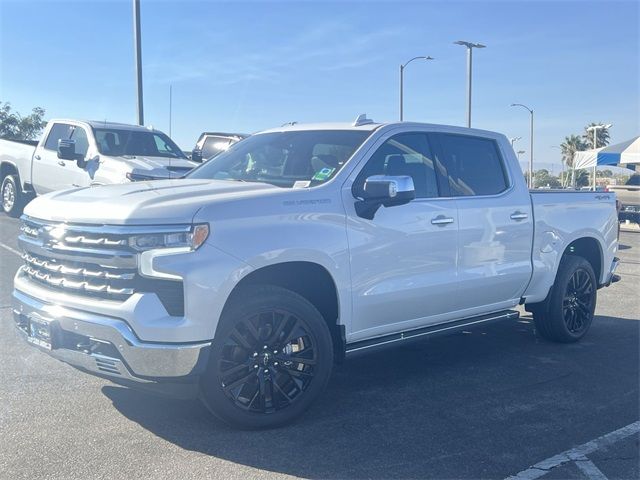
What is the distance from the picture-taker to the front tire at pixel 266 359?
4.06m

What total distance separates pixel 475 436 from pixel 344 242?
57.5 inches

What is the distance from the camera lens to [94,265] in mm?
4008

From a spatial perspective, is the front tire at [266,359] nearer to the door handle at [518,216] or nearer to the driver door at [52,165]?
the door handle at [518,216]

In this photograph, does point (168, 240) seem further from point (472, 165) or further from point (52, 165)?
point (52, 165)

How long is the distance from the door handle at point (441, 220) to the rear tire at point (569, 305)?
73.0 inches

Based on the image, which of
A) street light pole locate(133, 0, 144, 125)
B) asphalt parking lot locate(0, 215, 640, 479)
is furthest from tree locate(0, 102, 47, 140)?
asphalt parking lot locate(0, 215, 640, 479)

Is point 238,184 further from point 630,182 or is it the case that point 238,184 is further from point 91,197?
point 630,182

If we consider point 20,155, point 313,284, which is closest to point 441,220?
point 313,284

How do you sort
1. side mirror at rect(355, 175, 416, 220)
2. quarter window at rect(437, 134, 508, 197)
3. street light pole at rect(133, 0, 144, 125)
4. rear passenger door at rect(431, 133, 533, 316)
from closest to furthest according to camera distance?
side mirror at rect(355, 175, 416, 220) → rear passenger door at rect(431, 133, 533, 316) → quarter window at rect(437, 134, 508, 197) → street light pole at rect(133, 0, 144, 125)

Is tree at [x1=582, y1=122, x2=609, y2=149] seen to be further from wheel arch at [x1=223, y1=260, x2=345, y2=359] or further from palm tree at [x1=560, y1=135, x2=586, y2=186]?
wheel arch at [x1=223, y1=260, x2=345, y2=359]

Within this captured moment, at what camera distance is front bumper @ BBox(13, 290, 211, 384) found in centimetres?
379

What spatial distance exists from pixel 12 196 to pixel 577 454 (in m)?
12.1

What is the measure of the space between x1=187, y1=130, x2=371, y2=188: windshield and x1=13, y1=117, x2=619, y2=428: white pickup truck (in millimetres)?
16

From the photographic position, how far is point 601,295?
9.49m
